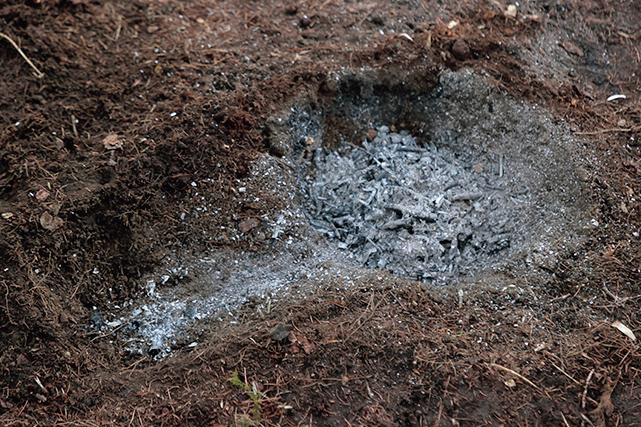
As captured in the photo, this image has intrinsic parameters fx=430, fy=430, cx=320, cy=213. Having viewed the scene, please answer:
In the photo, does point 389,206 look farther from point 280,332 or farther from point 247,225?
point 280,332

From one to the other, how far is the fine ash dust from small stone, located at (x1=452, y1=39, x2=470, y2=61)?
0.63 ft

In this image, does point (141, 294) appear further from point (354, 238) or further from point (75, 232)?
point (354, 238)

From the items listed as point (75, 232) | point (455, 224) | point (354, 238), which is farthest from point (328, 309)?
point (75, 232)

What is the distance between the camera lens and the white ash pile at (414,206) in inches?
128

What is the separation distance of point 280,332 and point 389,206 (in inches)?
56.3

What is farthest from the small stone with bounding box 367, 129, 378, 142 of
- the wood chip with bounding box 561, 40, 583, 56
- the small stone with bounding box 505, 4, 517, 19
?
the wood chip with bounding box 561, 40, 583, 56

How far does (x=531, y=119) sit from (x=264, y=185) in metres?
2.27

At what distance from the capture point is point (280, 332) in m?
2.52

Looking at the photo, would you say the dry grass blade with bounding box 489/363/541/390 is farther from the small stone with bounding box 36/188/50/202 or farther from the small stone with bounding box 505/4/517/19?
the small stone with bounding box 505/4/517/19

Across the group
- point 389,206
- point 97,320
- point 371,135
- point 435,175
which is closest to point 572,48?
point 435,175

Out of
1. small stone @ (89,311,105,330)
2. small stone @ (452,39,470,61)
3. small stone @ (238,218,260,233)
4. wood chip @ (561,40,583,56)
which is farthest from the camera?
wood chip @ (561,40,583,56)

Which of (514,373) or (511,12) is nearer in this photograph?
(514,373)

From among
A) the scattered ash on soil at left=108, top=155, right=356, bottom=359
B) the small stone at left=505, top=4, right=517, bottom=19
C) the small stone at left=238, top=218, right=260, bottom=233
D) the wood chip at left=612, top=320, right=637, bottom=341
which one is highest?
the small stone at left=505, top=4, right=517, bottom=19

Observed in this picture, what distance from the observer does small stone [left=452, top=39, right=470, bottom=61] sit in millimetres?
3869
